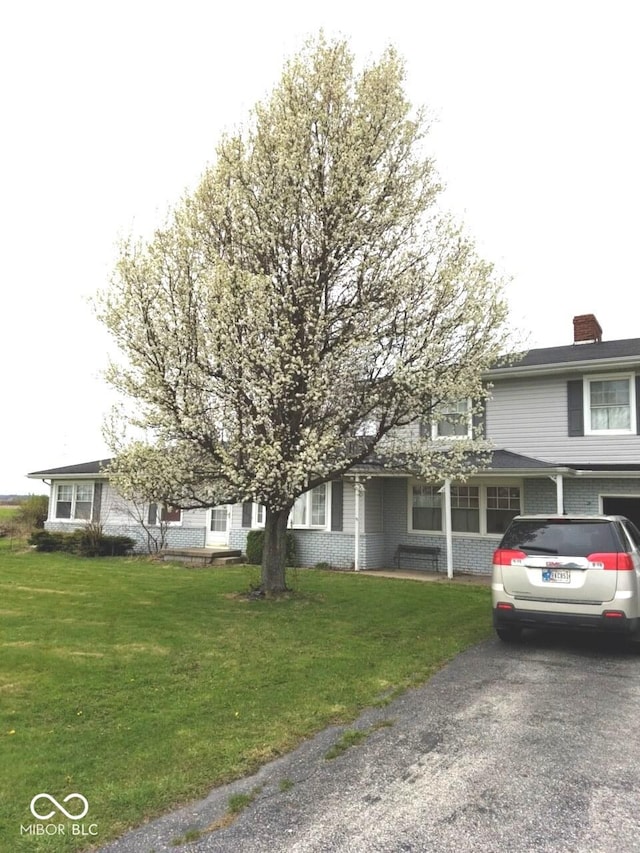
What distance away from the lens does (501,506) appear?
15.5 m

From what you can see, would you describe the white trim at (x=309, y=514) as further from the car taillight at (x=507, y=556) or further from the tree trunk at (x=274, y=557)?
the car taillight at (x=507, y=556)

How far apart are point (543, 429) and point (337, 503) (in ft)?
19.8

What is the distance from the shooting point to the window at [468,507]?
50.5ft

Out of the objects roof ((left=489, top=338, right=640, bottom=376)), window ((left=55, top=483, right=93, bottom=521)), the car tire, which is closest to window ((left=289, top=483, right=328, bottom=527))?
roof ((left=489, top=338, right=640, bottom=376))

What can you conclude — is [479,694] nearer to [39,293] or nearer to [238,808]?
[238,808]

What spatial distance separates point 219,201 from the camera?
9844 millimetres

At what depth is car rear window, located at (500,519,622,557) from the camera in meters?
6.84

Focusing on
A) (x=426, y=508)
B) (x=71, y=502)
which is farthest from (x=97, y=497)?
(x=426, y=508)

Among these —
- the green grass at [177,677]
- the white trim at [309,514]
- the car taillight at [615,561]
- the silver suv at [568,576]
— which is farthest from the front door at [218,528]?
the car taillight at [615,561]

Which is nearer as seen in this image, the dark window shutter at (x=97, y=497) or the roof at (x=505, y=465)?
the roof at (x=505, y=465)

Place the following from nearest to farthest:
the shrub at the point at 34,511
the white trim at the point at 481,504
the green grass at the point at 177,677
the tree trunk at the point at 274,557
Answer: the green grass at the point at 177,677 < the tree trunk at the point at 274,557 < the white trim at the point at 481,504 < the shrub at the point at 34,511

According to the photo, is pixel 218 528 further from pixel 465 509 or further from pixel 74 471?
pixel 465 509

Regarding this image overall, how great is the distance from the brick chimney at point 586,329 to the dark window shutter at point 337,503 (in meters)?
8.37

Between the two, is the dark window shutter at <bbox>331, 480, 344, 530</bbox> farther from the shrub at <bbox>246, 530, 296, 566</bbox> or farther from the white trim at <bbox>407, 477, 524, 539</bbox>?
the white trim at <bbox>407, 477, 524, 539</bbox>
